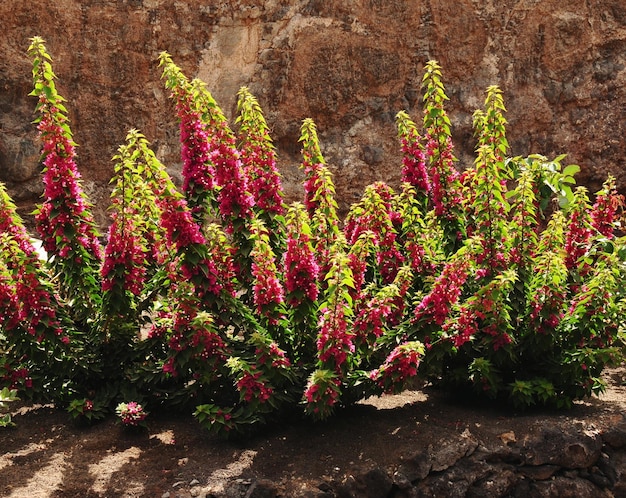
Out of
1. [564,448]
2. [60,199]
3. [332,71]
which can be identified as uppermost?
[332,71]

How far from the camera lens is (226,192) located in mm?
4938

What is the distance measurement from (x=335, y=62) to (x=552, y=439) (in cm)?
635

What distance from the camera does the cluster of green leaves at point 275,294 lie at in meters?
4.70

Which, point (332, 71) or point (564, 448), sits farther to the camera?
point (332, 71)

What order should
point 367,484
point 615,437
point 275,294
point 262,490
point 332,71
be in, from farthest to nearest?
point 332,71
point 615,437
point 275,294
point 367,484
point 262,490

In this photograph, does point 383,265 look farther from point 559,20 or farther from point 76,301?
point 559,20

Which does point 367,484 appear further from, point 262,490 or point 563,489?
point 563,489

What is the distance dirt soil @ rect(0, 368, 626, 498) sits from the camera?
461cm

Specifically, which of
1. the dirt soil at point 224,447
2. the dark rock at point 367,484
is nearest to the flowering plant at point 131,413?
the dirt soil at point 224,447

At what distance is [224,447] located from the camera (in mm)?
4984

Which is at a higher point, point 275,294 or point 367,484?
point 275,294

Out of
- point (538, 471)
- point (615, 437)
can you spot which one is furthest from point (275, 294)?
point (615, 437)

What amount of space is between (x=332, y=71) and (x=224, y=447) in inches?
249

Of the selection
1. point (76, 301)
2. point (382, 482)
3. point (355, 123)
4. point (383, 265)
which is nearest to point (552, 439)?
point (382, 482)
